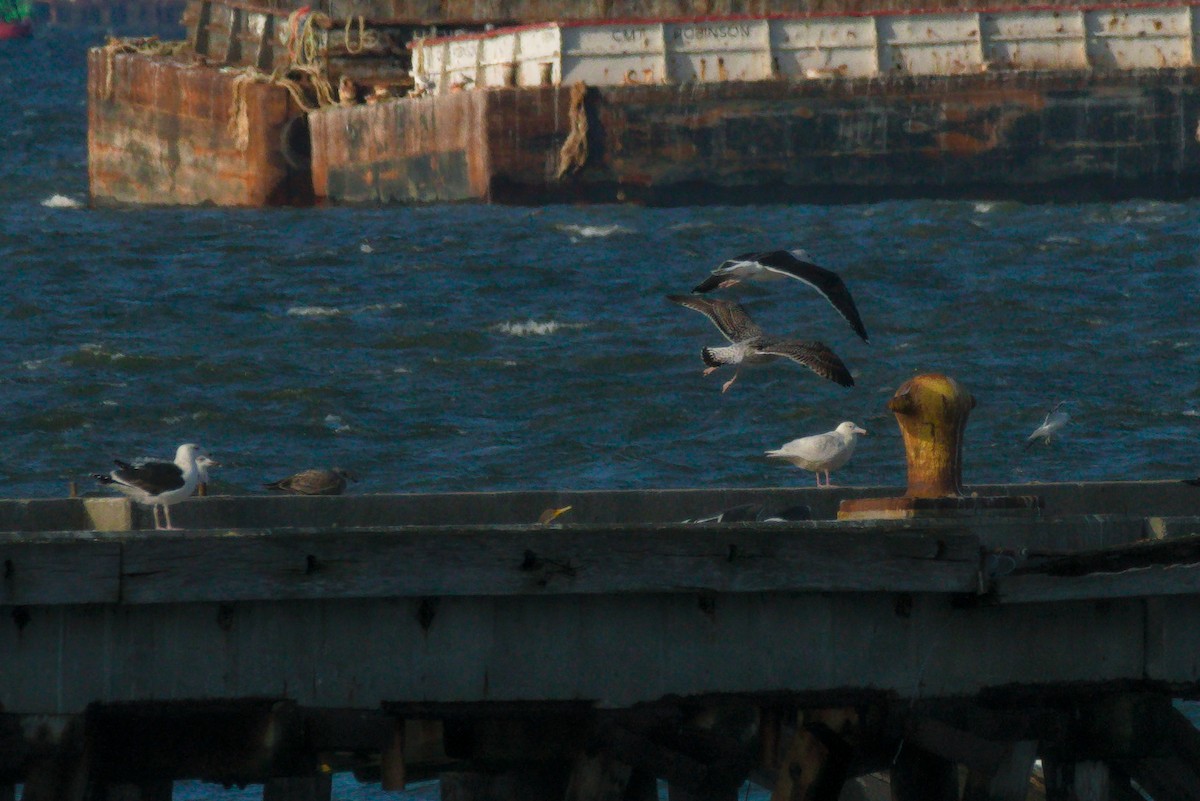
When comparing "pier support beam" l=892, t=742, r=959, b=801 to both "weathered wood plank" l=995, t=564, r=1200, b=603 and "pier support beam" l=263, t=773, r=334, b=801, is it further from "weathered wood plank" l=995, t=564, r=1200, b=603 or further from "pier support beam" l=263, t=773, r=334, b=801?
"pier support beam" l=263, t=773, r=334, b=801

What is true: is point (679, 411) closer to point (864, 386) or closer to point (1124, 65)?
point (864, 386)

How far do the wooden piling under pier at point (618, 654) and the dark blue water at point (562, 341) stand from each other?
498 inches

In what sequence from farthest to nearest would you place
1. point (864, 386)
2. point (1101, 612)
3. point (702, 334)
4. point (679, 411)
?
point (702, 334) → point (864, 386) → point (679, 411) → point (1101, 612)

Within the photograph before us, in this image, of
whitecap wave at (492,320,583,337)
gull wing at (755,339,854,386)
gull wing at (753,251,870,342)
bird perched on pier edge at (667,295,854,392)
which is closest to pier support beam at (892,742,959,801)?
bird perched on pier edge at (667,295,854,392)

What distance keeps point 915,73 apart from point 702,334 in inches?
585

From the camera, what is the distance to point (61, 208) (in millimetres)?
52156

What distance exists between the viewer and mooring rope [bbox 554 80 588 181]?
4138 cm

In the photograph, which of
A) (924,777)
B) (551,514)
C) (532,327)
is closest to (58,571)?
(551,514)

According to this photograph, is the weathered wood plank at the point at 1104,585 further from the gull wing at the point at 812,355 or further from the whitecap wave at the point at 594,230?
the whitecap wave at the point at 594,230

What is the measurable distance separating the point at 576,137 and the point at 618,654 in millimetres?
34228

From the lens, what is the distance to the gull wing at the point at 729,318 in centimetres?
1276

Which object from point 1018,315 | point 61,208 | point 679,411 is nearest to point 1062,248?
point 1018,315

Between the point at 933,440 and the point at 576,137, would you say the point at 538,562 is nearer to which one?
the point at 933,440

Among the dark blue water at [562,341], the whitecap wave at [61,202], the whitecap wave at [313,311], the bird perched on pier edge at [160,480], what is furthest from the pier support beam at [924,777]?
the whitecap wave at [61,202]
